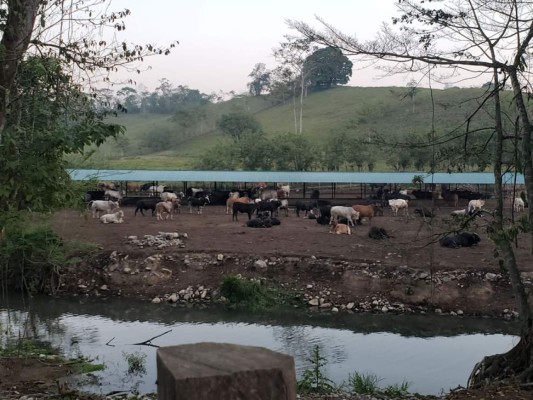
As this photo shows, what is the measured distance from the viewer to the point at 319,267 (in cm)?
1870

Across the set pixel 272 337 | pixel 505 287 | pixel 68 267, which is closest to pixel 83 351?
pixel 272 337

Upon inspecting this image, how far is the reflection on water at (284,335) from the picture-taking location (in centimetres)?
1175

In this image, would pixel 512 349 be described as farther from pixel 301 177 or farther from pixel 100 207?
pixel 301 177

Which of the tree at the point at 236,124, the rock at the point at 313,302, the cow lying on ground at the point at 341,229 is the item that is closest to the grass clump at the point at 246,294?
the rock at the point at 313,302

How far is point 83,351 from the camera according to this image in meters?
13.0

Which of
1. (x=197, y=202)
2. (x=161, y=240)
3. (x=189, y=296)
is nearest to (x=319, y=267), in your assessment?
(x=189, y=296)

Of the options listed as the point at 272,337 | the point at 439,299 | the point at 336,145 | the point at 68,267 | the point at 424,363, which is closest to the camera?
the point at 424,363

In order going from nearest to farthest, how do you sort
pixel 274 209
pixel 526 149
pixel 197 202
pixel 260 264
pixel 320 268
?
pixel 526 149 → pixel 320 268 → pixel 260 264 → pixel 274 209 → pixel 197 202

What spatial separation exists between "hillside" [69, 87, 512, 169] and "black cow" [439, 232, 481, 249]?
3682 cm

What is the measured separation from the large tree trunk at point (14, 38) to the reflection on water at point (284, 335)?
5779mm

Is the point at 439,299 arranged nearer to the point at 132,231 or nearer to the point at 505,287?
the point at 505,287

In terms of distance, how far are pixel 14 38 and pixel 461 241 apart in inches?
699

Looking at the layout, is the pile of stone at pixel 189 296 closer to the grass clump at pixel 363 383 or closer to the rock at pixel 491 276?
the grass clump at pixel 363 383

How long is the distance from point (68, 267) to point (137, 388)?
9648mm
